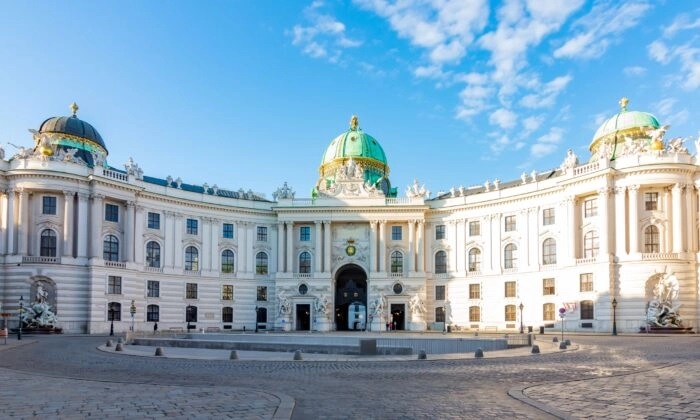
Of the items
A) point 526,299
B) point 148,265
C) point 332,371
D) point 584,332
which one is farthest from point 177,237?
point 332,371

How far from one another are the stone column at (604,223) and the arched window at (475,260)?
51.6 feet

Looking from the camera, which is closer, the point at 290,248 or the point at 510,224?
the point at 510,224

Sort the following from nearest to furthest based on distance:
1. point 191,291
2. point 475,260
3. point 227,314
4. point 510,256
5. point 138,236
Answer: point 138,236, point 510,256, point 191,291, point 227,314, point 475,260

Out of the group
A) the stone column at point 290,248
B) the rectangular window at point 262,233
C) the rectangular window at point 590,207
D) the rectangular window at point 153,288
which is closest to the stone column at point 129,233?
the rectangular window at point 153,288

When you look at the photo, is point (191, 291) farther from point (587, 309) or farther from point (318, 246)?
point (587, 309)

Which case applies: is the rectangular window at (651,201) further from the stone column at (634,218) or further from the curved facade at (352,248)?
the stone column at (634,218)

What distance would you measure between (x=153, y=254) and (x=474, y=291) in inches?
1483

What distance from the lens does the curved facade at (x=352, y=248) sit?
5544 cm

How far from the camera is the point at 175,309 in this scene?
216 feet

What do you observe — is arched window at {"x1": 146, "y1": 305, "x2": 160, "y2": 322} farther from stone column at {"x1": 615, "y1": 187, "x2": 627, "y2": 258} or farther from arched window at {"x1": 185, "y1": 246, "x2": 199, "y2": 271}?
stone column at {"x1": 615, "y1": 187, "x2": 627, "y2": 258}

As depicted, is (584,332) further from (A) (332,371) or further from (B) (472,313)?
(A) (332,371)

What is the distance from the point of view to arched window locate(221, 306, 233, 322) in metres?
69.9

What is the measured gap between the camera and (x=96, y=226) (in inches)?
2319

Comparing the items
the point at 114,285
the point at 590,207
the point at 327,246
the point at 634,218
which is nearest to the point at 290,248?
the point at 327,246
